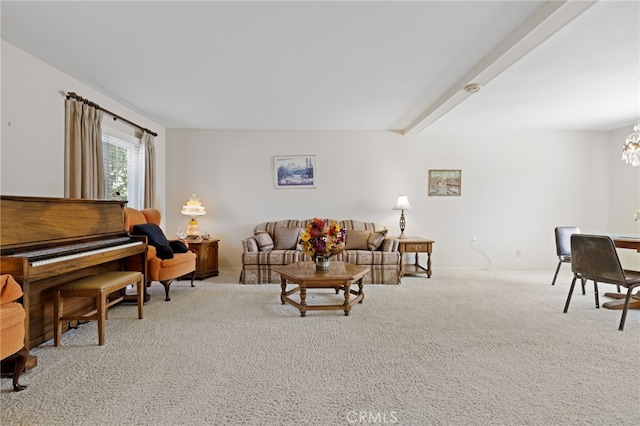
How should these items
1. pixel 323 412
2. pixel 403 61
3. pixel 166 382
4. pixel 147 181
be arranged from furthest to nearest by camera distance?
pixel 147 181
pixel 403 61
pixel 166 382
pixel 323 412

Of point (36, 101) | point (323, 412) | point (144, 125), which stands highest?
point (144, 125)

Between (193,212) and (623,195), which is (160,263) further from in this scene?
(623,195)

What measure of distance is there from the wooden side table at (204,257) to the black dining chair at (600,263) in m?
4.65

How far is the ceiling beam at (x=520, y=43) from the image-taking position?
2088 mm

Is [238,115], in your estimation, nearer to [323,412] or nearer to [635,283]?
[323,412]

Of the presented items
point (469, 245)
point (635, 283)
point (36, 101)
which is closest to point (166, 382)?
point (36, 101)

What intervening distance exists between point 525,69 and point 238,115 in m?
3.74

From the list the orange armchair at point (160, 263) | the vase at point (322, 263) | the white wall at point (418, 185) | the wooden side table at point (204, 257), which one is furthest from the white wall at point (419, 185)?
the vase at point (322, 263)

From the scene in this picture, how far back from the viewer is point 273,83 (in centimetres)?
356

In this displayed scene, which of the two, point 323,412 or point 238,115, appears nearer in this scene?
point 323,412

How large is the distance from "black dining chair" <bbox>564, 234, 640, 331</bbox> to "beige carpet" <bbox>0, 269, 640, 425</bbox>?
41 cm

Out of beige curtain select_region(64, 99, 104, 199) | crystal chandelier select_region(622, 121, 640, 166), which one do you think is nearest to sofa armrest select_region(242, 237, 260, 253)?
beige curtain select_region(64, 99, 104, 199)

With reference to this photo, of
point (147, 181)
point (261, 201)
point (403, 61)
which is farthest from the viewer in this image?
point (261, 201)

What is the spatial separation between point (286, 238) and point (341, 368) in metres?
3.08
